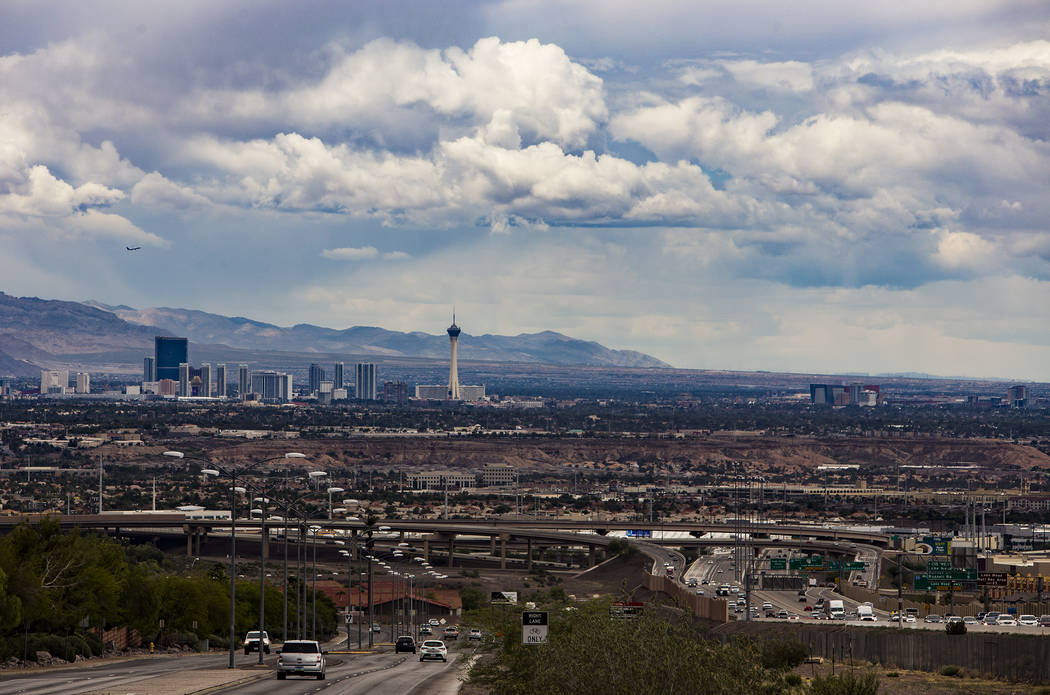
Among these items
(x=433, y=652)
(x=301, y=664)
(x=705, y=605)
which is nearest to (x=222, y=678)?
(x=301, y=664)

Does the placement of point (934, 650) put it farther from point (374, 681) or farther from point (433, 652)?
point (433, 652)

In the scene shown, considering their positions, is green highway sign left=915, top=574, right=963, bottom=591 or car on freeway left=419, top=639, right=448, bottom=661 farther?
green highway sign left=915, top=574, right=963, bottom=591

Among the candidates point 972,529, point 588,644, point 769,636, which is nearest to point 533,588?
point 972,529

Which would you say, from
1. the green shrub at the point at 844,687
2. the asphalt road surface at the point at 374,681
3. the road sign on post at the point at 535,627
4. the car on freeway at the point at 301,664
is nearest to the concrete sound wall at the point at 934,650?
the asphalt road surface at the point at 374,681

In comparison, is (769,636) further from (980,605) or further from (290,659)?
(980,605)

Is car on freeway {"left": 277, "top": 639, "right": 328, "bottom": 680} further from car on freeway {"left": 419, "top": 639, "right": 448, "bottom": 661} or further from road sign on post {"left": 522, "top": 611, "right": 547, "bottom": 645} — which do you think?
road sign on post {"left": 522, "top": 611, "right": 547, "bottom": 645}

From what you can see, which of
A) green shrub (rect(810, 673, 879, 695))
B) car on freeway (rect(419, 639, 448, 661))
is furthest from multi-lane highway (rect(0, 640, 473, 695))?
green shrub (rect(810, 673, 879, 695))

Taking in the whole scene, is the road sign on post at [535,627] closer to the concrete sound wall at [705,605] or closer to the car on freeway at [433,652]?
the car on freeway at [433,652]

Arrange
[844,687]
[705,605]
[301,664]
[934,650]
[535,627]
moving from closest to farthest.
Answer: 1. [535,627]
2. [844,687]
3. [301,664]
4. [934,650]
5. [705,605]

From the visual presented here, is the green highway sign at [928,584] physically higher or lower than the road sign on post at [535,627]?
lower

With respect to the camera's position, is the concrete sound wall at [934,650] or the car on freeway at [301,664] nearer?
the car on freeway at [301,664]
